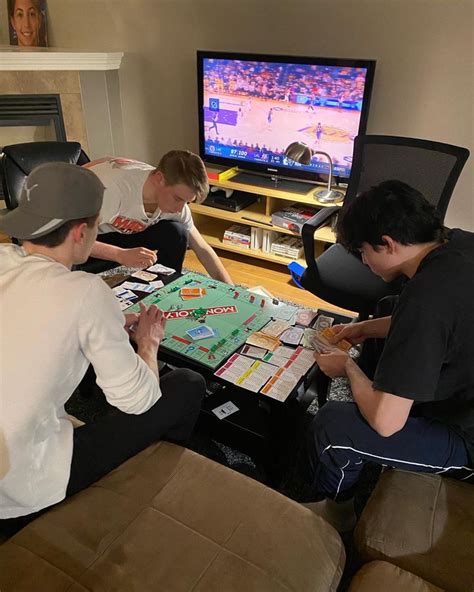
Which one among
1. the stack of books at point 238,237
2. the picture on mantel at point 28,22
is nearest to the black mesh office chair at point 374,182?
the stack of books at point 238,237

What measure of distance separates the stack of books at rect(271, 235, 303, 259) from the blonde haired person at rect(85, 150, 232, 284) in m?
0.81

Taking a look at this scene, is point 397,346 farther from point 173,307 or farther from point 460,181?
point 460,181

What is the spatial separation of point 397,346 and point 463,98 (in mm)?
2051

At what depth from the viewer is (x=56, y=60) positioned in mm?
3385

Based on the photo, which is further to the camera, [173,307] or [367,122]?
[367,122]

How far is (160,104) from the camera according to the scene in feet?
11.8

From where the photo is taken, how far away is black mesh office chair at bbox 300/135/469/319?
2.09 m

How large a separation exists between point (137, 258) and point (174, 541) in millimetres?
1269

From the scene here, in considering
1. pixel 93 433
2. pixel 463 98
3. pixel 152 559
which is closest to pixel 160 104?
pixel 463 98

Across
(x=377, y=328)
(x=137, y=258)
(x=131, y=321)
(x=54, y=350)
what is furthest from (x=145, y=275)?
(x=54, y=350)

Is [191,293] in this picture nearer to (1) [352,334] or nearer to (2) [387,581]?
(1) [352,334]

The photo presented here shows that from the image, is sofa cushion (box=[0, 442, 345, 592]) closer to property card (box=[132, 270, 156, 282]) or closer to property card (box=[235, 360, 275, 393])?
property card (box=[235, 360, 275, 393])

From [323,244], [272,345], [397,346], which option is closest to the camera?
[397,346]

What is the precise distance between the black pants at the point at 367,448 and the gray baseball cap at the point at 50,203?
0.85 meters
